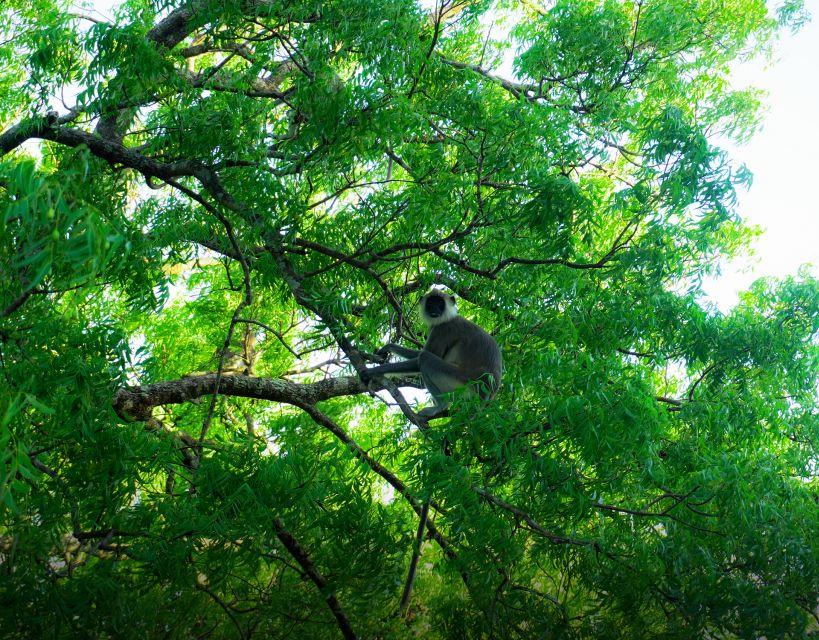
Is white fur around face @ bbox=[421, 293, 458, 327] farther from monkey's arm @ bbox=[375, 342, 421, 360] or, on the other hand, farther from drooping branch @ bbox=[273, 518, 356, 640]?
drooping branch @ bbox=[273, 518, 356, 640]

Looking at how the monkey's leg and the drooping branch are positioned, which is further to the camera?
the monkey's leg

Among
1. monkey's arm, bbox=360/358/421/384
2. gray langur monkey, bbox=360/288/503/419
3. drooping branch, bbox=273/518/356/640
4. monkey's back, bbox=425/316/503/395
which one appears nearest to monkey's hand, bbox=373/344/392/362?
gray langur monkey, bbox=360/288/503/419

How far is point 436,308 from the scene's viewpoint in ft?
18.9

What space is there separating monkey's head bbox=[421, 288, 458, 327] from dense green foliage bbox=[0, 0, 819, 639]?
0.19 metres

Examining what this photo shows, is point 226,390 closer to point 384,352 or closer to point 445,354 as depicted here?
point 384,352

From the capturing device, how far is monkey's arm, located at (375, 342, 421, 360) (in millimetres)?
5340

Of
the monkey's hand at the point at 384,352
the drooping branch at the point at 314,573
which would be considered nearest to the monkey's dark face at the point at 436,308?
the monkey's hand at the point at 384,352

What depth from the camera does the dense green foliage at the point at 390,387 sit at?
9.62 ft

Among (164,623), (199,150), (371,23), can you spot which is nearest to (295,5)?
(371,23)

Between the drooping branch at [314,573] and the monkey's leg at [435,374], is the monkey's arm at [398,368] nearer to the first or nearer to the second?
the monkey's leg at [435,374]

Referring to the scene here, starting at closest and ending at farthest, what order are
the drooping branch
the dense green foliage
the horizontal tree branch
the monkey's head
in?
1. the dense green foliage
2. the drooping branch
3. the horizontal tree branch
4. the monkey's head

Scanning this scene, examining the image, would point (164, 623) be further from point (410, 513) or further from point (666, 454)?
point (666, 454)

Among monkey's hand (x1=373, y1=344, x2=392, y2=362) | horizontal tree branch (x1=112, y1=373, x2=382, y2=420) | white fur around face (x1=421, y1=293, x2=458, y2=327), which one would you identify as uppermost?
white fur around face (x1=421, y1=293, x2=458, y2=327)

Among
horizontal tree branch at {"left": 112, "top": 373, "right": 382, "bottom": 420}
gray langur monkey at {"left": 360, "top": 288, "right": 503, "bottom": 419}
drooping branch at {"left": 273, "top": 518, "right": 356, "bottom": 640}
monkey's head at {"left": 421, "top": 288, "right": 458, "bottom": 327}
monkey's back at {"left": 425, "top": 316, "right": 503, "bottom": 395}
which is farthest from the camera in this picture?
monkey's head at {"left": 421, "top": 288, "right": 458, "bottom": 327}
